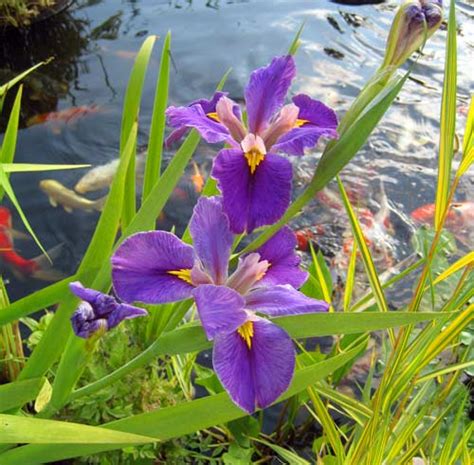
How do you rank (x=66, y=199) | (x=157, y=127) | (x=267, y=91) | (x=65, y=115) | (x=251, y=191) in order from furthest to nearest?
(x=65, y=115) → (x=66, y=199) → (x=157, y=127) → (x=267, y=91) → (x=251, y=191)

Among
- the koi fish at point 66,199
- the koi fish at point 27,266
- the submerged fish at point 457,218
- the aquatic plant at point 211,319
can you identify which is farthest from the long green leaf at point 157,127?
the submerged fish at point 457,218

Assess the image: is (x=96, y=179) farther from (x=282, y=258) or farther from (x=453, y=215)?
(x=282, y=258)

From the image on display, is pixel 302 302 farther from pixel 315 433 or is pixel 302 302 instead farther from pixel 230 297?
pixel 315 433

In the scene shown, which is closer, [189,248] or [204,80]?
[189,248]

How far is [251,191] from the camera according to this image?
0.73m

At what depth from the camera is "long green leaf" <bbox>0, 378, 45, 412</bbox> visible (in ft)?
3.33

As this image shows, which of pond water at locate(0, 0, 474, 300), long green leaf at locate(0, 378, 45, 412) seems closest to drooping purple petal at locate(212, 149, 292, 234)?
long green leaf at locate(0, 378, 45, 412)

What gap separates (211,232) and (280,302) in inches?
5.0

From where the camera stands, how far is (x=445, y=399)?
1.44 meters

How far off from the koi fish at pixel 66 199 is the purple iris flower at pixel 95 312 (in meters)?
2.11

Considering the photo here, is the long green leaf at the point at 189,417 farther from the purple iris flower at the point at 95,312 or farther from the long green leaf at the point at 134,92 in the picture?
the long green leaf at the point at 134,92

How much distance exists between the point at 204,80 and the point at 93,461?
2.82 metres

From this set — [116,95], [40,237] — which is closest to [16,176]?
[40,237]

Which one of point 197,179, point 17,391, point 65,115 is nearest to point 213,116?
point 17,391
